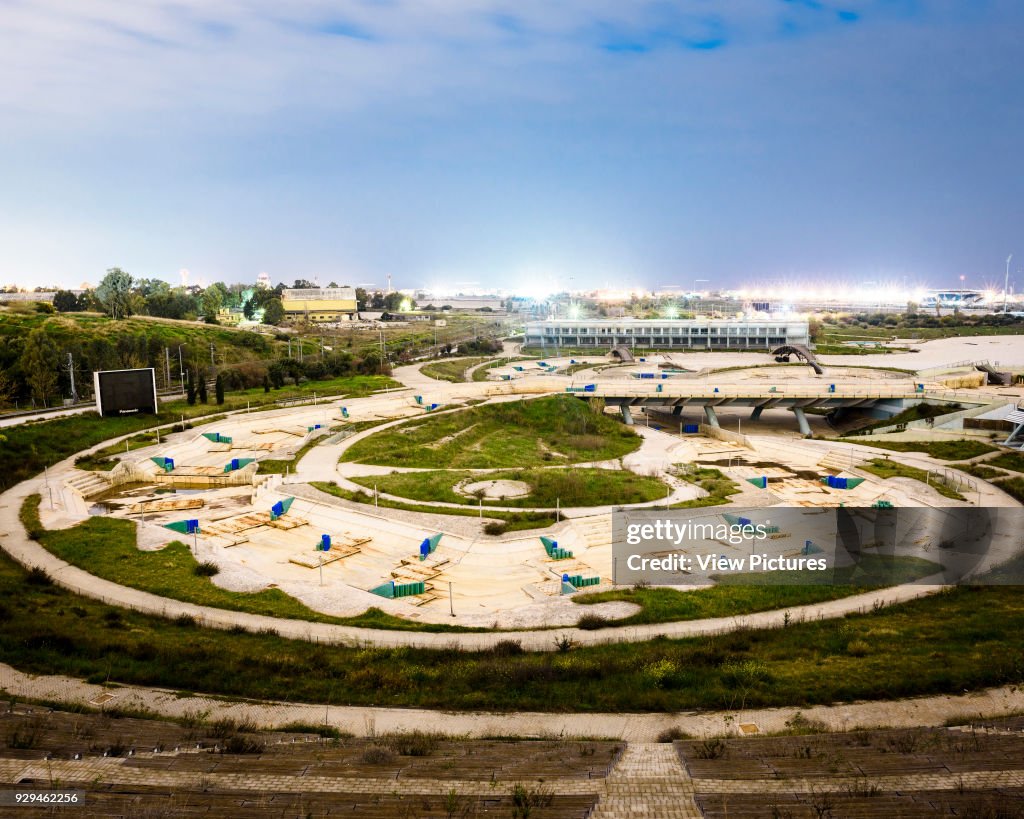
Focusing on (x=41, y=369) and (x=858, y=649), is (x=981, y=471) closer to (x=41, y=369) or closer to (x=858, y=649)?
(x=858, y=649)

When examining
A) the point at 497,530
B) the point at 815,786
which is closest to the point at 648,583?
the point at 497,530

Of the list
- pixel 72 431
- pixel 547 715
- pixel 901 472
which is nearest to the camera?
pixel 547 715

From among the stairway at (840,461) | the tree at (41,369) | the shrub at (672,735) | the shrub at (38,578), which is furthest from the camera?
the tree at (41,369)

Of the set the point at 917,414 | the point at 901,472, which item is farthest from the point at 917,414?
the point at 901,472

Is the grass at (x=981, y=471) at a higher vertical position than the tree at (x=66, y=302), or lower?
lower

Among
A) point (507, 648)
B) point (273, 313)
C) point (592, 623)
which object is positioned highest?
point (273, 313)

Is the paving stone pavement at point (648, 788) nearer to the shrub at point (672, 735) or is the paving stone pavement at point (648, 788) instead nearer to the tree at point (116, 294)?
the shrub at point (672, 735)

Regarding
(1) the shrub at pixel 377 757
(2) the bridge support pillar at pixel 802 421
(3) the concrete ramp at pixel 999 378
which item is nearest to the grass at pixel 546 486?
(1) the shrub at pixel 377 757
